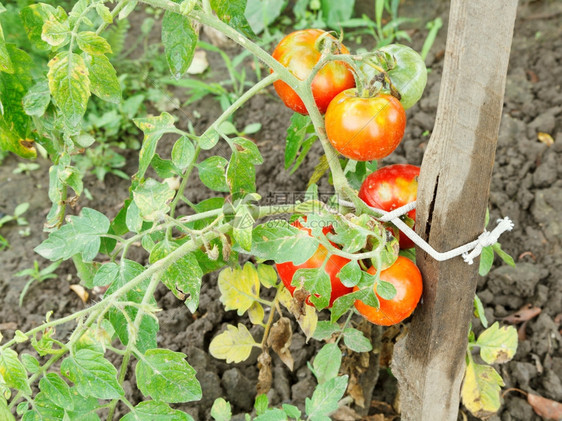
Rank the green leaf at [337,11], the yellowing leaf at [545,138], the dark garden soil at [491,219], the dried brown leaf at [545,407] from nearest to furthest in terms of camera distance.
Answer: the dried brown leaf at [545,407]
the dark garden soil at [491,219]
the yellowing leaf at [545,138]
the green leaf at [337,11]

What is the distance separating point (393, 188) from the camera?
1113 mm

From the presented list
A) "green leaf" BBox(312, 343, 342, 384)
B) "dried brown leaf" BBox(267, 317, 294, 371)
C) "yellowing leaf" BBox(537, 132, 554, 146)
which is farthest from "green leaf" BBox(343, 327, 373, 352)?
"yellowing leaf" BBox(537, 132, 554, 146)

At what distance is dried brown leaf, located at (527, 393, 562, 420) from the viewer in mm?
1475

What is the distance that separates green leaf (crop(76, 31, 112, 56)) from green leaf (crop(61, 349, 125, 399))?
0.50 metres

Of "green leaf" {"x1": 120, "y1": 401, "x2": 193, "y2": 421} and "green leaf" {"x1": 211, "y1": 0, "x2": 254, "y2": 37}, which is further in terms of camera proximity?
"green leaf" {"x1": 211, "y1": 0, "x2": 254, "y2": 37}

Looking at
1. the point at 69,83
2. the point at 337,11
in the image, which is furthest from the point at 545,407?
the point at 337,11

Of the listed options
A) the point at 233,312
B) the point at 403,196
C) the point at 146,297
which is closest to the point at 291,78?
the point at 403,196

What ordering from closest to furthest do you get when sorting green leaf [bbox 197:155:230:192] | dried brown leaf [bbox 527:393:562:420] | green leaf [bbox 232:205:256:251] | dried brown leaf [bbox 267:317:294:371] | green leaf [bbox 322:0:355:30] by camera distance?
green leaf [bbox 232:205:256:251] < green leaf [bbox 197:155:230:192] < dried brown leaf [bbox 267:317:294:371] < dried brown leaf [bbox 527:393:562:420] < green leaf [bbox 322:0:355:30]

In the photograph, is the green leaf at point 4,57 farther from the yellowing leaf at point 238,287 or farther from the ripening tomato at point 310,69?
the yellowing leaf at point 238,287

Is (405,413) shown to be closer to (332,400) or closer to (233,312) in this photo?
(332,400)

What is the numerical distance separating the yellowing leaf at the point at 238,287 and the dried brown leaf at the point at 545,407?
839mm

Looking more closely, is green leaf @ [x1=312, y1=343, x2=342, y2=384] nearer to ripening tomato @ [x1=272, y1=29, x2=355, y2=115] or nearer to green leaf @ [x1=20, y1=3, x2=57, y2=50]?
ripening tomato @ [x1=272, y1=29, x2=355, y2=115]

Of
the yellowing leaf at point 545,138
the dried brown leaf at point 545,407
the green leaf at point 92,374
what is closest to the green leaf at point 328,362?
the green leaf at point 92,374

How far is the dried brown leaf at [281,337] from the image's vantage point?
1360 mm
